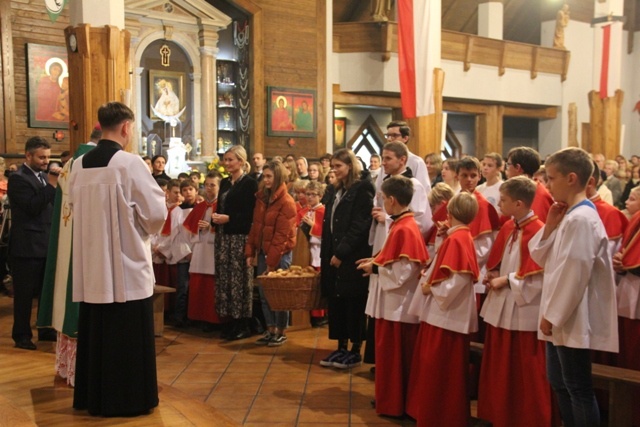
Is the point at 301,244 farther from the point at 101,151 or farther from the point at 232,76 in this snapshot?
the point at 232,76

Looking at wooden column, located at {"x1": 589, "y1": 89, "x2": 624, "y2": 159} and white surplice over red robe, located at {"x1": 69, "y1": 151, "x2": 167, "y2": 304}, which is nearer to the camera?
white surplice over red robe, located at {"x1": 69, "y1": 151, "x2": 167, "y2": 304}

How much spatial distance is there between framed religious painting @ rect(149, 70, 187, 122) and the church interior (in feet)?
0.09

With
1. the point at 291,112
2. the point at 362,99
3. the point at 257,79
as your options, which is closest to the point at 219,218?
the point at 257,79

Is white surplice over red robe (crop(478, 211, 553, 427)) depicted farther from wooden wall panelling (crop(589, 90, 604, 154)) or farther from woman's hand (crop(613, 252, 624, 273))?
wooden wall panelling (crop(589, 90, 604, 154))

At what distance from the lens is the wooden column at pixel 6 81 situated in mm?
11500

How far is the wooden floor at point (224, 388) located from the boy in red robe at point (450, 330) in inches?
15.7

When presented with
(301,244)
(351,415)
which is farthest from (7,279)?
(351,415)

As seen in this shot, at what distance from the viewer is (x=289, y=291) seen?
5641 millimetres

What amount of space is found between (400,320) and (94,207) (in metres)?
2.00

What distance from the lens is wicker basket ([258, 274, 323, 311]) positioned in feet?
18.4

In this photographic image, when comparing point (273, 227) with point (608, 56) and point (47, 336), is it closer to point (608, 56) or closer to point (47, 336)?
point (47, 336)

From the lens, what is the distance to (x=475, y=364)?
4.67 meters

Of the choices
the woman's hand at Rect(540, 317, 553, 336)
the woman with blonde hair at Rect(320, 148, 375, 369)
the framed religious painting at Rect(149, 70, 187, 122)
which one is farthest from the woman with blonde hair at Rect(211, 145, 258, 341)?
the framed religious painting at Rect(149, 70, 187, 122)

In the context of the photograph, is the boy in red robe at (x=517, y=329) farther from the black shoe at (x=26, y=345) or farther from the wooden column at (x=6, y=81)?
the wooden column at (x=6, y=81)
